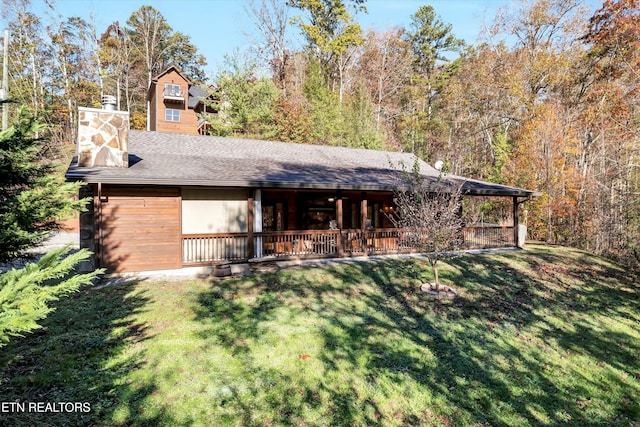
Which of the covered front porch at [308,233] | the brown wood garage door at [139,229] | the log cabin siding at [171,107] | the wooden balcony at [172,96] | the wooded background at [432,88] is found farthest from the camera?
the log cabin siding at [171,107]

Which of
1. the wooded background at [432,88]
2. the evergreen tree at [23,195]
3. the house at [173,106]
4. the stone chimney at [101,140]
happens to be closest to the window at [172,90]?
the house at [173,106]

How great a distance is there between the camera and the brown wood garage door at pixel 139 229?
9609 millimetres

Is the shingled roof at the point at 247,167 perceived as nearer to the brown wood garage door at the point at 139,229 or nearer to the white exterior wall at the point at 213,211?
the brown wood garage door at the point at 139,229

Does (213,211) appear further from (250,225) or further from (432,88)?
(432,88)

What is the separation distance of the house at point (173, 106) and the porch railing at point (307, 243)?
631 inches

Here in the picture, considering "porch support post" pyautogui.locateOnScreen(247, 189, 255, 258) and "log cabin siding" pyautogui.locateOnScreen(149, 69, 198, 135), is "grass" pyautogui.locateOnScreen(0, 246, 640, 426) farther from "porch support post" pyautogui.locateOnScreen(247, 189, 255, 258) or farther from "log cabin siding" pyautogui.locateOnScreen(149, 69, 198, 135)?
"log cabin siding" pyautogui.locateOnScreen(149, 69, 198, 135)

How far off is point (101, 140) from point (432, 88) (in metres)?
27.4

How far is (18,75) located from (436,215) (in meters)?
33.7

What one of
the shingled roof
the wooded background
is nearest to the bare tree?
the wooded background

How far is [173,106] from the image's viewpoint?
25.6 metres

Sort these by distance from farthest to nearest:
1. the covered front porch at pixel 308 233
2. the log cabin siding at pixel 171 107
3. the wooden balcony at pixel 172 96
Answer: the log cabin siding at pixel 171 107
the wooden balcony at pixel 172 96
the covered front porch at pixel 308 233

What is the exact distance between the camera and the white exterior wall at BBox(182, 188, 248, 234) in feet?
37.1

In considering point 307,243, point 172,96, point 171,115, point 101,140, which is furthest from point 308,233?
point 171,115

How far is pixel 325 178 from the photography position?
40.2 feet
